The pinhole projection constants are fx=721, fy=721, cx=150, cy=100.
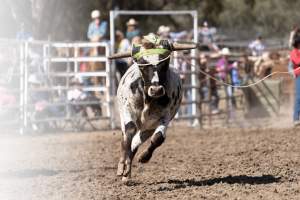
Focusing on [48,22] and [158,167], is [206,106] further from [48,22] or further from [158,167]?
[158,167]

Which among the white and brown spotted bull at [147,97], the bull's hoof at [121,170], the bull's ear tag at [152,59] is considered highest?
the bull's ear tag at [152,59]

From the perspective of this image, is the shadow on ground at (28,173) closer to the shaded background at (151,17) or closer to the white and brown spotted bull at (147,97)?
the white and brown spotted bull at (147,97)

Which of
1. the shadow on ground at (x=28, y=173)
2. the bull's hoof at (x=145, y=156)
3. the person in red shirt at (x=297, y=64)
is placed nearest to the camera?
the bull's hoof at (x=145, y=156)

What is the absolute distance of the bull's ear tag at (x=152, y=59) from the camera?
7.21m

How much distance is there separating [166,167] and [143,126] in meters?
1.13

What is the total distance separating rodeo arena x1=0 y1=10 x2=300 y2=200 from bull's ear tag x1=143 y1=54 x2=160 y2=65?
0.04ft

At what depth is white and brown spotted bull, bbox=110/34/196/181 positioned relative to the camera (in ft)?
23.7

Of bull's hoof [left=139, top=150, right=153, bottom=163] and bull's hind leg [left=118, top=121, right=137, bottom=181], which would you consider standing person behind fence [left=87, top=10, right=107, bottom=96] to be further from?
bull's hoof [left=139, top=150, right=153, bottom=163]

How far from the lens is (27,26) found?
1780 cm

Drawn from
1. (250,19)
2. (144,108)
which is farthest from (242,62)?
(250,19)

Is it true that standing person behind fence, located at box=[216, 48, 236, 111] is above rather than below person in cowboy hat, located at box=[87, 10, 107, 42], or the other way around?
below

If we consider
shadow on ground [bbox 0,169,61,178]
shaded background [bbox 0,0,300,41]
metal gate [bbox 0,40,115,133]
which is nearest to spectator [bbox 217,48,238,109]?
metal gate [bbox 0,40,115,133]

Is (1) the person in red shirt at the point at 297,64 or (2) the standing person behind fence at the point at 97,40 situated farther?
(2) the standing person behind fence at the point at 97,40

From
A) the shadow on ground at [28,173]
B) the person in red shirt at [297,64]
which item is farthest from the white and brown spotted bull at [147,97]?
the person in red shirt at [297,64]
